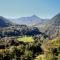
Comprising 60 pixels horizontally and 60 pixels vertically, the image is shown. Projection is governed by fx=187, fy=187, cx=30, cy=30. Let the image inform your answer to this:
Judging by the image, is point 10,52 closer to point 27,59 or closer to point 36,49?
point 27,59

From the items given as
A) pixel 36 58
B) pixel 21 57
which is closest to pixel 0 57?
pixel 21 57

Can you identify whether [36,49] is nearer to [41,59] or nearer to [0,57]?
[41,59]

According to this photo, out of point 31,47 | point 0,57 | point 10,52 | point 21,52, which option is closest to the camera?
point 0,57

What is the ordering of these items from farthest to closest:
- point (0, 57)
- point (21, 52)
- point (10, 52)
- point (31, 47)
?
1. point (31, 47)
2. point (21, 52)
3. point (10, 52)
4. point (0, 57)

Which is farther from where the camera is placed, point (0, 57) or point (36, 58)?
point (36, 58)

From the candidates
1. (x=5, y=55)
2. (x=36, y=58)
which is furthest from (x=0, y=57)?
(x=36, y=58)

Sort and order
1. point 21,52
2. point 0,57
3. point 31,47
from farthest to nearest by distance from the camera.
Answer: point 31,47
point 21,52
point 0,57

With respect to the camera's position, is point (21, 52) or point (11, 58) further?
point (21, 52)

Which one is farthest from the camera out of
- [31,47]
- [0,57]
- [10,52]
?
[31,47]
